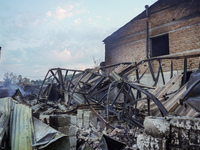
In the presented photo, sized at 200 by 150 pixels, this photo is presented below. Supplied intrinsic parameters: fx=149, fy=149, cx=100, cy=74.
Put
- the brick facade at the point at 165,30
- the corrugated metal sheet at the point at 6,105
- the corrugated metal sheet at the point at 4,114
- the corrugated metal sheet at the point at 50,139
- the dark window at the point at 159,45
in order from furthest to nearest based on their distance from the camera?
the dark window at the point at 159,45, the brick facade at the point at 165,30, the corrugated metal sheet at the point at 6,105, the corrugated metal sheet at the point at 4,114, the corrugated metal sheet at the point at 50,139

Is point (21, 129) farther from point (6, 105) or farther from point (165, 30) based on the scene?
point (165, 30)

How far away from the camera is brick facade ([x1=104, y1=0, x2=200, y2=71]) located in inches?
316

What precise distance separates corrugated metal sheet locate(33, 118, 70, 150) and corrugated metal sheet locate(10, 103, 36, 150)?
0.35 feet

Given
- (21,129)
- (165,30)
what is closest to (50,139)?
(21,129)

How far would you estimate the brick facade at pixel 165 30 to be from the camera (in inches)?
316

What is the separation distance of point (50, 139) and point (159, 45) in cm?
1025

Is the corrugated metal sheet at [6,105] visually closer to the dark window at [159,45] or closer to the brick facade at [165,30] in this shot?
the brick facade at [165,30]

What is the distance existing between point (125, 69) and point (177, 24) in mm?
5993

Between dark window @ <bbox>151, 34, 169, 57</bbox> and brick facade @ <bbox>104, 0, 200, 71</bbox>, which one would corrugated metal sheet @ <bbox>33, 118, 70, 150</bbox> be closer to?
brick facade @ <bbox>104, 0, 200, 71</bbox>

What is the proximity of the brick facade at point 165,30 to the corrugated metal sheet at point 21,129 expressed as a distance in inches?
315

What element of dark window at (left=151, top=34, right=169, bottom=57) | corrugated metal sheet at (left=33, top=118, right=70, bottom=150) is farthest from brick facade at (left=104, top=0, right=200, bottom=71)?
corrugated metal sheet at (left=33, top=118, right=70, bottom=150)

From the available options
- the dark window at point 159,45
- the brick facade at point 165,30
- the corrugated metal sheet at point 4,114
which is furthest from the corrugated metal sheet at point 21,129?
the dark window at point 159,45

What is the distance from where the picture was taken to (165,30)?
9195 millimetres

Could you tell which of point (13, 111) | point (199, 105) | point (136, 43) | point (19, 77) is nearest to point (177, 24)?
point (136, 43)
